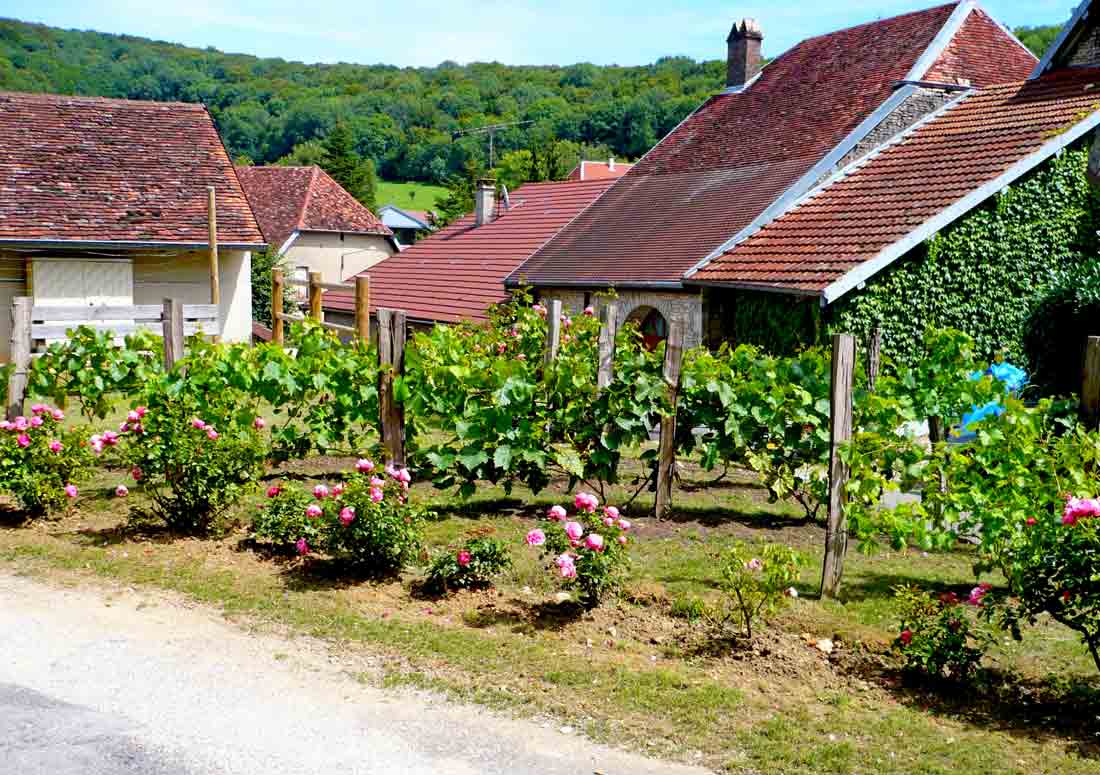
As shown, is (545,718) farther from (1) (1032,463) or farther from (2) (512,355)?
(2) (512,355)

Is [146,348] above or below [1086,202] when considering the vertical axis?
below

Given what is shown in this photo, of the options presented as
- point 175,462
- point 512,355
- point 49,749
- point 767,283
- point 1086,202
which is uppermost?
point 1086,202

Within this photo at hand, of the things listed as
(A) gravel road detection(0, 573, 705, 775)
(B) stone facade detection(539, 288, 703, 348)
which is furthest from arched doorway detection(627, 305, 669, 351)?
(A) gravel road detection(0, 573, 705, 775)

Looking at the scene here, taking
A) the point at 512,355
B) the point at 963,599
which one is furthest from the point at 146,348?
the point at 963,599

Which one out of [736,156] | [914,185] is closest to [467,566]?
[914,185]

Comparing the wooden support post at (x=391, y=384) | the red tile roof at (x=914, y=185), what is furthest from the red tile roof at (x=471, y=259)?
the wooden support post at (x=391, y=384)

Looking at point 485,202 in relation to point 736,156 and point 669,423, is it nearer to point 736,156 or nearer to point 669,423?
point 736,156

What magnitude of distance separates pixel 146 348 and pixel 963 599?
7831 millimetres

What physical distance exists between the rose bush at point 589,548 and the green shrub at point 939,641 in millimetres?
1698

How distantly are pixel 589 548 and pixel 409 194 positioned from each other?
3783 inches

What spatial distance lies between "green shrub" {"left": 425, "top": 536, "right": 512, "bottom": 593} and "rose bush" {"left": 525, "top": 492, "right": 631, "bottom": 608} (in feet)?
1.41

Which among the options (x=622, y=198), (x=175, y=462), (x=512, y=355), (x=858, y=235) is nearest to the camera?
(x=175, y=462)

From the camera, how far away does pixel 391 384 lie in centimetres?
908

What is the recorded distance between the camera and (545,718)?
17.0 ft
